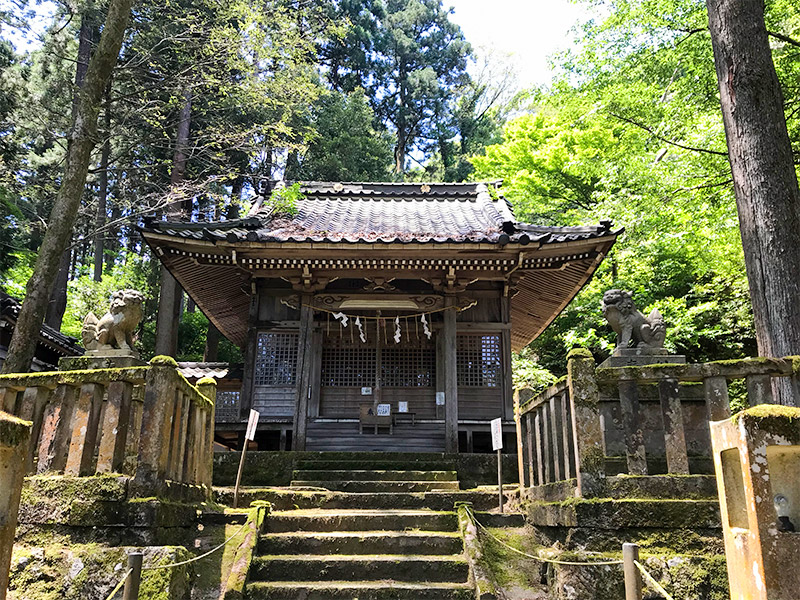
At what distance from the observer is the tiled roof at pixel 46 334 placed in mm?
13336

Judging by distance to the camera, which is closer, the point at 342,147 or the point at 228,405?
the point at 228,405

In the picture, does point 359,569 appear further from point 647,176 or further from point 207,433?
point 647,176

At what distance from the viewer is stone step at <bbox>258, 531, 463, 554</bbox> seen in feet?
18.4

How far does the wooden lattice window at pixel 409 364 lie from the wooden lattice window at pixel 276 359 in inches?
69.1

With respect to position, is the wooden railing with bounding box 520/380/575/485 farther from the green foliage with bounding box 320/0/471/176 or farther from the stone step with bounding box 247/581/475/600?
the green foliage with bounding box 320/0/471/176

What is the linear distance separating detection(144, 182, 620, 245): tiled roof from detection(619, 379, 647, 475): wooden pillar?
521 cm

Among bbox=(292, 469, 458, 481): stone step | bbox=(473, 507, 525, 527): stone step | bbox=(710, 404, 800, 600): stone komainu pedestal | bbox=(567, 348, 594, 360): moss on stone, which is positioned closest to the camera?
bbox=(710, 404, 800, 600): stone komainu pedestal

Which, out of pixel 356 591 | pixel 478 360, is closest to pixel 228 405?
pixel 478 360

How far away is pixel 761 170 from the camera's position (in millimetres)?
6133

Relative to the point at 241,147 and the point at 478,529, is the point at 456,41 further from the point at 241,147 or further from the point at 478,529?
the point at 478,529

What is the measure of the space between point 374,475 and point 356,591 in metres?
3.56

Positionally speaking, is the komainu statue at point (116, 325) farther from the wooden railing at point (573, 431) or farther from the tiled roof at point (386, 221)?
the wooden railing at point (573, 431)

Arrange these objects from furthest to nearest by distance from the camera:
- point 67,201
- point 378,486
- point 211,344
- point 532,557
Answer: point 211,344 < point 67,201 < point 378,486 < point 532,557

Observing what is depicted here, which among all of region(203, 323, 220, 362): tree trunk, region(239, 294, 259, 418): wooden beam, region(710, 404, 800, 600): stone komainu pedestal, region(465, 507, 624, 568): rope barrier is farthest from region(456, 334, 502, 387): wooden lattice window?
region(203, 323, 220, 362): tree trunk
